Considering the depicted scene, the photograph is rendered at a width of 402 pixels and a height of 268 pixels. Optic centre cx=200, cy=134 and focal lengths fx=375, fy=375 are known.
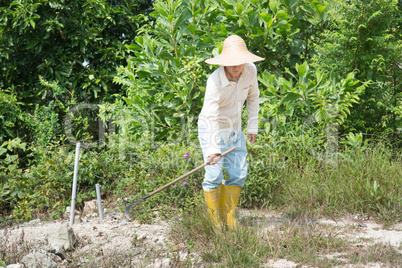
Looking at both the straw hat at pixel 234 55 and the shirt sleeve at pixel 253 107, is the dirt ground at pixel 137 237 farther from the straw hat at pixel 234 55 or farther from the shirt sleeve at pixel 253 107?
the straw hat at pixel 234 55

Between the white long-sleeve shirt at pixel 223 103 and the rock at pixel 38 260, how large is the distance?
143 centimetres

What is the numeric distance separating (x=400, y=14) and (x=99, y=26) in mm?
4178

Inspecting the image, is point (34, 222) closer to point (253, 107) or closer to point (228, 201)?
point (228, 201)

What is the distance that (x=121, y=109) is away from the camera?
5.17 m

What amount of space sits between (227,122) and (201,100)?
1.30 m

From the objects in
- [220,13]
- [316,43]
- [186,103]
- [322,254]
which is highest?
[220,13]

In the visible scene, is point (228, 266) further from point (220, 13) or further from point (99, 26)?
point (99, 26)

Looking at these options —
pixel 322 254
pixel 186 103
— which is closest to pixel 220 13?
pixel 186 103

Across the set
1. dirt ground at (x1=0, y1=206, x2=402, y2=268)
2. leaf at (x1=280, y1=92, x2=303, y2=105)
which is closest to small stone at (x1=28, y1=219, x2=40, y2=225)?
dirt ground at (x1=0, y1=206, x2=402, y2=268)

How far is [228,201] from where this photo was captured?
11.0ft

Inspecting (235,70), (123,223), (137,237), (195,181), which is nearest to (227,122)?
(235,70)

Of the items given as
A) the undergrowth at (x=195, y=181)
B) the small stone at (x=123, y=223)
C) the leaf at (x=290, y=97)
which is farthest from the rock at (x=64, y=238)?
the leaf at (x=290, y=97)

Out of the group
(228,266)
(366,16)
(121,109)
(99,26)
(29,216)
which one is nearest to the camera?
(228,266)

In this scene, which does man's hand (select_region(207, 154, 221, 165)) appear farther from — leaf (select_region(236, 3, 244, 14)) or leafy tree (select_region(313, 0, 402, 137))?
leafy tree (select_region(313, 0, 402, 137))
